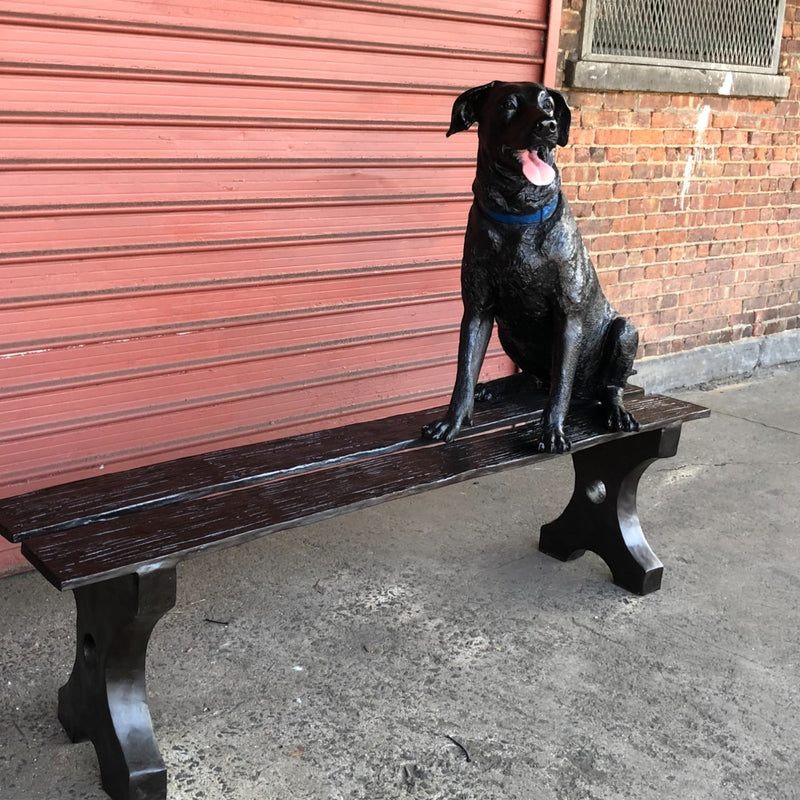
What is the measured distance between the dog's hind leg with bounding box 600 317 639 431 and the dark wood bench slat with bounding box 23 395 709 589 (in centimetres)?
7

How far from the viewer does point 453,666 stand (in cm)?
308

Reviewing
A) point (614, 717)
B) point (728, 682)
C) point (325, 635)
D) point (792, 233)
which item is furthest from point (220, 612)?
point (792, 233)

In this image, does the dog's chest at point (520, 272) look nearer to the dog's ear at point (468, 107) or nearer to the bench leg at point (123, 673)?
the dog's ear at point (468, 107)

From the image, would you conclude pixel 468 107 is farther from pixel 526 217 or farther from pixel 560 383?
pixel 560 383

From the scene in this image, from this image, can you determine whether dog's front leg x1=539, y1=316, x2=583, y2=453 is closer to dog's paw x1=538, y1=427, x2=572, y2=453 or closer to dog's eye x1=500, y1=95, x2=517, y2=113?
dog's paw x1=538, y1=427, x2=572, y2=453

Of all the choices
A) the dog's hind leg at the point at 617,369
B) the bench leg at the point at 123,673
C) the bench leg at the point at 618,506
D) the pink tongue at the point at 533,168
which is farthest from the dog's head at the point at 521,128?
the bench leg at the point at 123,673

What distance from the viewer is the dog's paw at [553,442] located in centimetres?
304

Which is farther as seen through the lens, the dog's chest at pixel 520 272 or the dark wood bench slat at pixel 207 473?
the dog's chest at pixel 520 272

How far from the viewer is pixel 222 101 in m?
3.71

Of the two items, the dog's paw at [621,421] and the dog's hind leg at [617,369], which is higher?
the dog's hind leg at [617,369]

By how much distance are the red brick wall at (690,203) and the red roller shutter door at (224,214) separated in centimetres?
75

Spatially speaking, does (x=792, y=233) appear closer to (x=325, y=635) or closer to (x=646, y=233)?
(x=646, y=233)

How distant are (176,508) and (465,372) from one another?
1081mm

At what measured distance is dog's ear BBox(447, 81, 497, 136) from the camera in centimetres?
291
